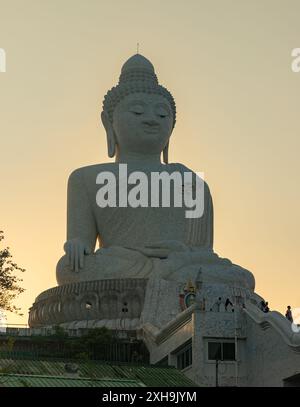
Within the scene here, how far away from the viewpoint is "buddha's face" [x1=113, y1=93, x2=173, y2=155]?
113 ft

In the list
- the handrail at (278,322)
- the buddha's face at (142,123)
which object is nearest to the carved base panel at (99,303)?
the buddha's face at (142,123)

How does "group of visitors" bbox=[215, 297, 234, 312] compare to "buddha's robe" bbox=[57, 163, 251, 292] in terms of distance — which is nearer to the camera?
"group of visitors" bbox=[215, 297, 234, 312]

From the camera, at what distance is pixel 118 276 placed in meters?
30.4

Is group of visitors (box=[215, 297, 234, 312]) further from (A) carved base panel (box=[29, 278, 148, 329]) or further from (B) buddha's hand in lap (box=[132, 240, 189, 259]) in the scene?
(B) buddha's hand in lap (box=[132, 240, 189, 259])

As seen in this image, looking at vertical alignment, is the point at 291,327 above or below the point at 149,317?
below

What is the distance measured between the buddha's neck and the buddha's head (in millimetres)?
104

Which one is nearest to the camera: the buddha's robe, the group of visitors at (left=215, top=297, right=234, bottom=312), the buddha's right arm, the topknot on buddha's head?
the group of visitors at (left=215, top=297, right=234, bottom=312)

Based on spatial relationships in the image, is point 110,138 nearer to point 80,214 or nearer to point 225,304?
point 80,214

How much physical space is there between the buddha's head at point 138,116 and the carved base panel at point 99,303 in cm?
596

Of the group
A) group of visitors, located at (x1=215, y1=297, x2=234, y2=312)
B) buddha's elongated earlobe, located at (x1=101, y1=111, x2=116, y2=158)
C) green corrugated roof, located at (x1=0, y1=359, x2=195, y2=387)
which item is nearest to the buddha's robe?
buddha's elongated earlobe, located at (x1=101, y1=111, x2=116, y2=158)

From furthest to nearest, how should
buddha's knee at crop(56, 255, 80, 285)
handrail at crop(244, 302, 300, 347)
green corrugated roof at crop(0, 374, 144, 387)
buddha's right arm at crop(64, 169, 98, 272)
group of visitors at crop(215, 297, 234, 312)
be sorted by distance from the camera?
buddha's right arm at crop(64, 169, 98, 272) < buddha's knee at crop(56, 255, 80, 285) < group of visitors at crop(215, 297, 234, 312) < handrail at crop(244, 302, 300, 347) < green corrugated roof at crop(0, 374, 144, 387)
